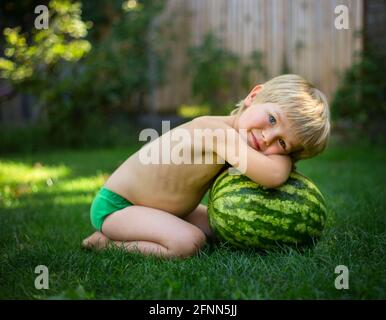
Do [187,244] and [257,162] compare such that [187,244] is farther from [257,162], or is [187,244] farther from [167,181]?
[257,162]

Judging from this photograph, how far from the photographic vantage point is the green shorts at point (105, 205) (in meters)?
2.88

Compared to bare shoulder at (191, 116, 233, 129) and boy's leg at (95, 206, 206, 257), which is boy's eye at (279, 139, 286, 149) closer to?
bare shoulder at (191, 116, 233, 129)

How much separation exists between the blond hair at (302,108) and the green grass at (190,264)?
0.54 metres

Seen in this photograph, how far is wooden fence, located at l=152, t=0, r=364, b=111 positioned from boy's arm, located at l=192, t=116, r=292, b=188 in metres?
5.22

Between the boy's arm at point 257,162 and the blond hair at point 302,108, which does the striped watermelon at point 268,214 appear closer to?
the boy's arm at point 257,162

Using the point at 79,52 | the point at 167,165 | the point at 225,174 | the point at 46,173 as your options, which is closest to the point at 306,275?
the point at 225,174

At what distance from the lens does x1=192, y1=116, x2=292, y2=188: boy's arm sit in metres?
2.42

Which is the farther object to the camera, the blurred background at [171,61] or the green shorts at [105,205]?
the blurred background at [171,61]

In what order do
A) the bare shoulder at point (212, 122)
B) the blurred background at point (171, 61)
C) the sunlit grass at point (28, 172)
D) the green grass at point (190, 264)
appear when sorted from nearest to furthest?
the green grass at point (190, 264)
the bare shoulder at point (212, 122)
the sunlit grass at point (28, 172)
the blurred background at point (171, 61)

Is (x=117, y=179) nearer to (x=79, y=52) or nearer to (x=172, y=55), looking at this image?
(x=79, y=52)

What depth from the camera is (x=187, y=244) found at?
259 cm

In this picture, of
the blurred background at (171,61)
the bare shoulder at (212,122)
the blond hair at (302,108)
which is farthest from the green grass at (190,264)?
the blurred background at (171,61)

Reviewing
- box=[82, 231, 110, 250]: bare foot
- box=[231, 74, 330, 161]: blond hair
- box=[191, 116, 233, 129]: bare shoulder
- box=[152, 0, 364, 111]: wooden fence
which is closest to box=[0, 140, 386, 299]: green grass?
box=[82, 231, 110, 250]: bare foot

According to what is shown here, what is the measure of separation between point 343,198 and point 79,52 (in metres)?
3.72
